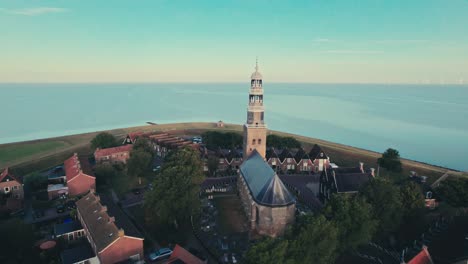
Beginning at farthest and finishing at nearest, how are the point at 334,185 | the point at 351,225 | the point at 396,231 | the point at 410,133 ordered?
the point at 410,133, the point at 334,185, the point at 396,231, the point at 351,225

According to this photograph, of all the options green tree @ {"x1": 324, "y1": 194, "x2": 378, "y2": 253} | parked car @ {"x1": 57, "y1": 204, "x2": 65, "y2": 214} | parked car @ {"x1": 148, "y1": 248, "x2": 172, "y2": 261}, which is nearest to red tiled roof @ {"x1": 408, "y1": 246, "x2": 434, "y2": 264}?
green tree @ {"x1": 324, "y1": 194, "x2": 378, "y2": 253}

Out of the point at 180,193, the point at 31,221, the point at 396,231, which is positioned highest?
the point at 180,193

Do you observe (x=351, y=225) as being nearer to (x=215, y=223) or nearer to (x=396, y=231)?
(x=396, y=231)

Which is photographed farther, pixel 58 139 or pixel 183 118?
pixel 183 118

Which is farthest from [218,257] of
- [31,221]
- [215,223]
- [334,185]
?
[31,221]

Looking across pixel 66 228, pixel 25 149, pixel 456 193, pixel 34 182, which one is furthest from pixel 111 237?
pixel 25 149

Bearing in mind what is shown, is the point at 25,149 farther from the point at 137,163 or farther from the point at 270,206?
the point at 270,206

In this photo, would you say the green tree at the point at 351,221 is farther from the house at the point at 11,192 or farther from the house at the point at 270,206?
the house at the point at 11,192
